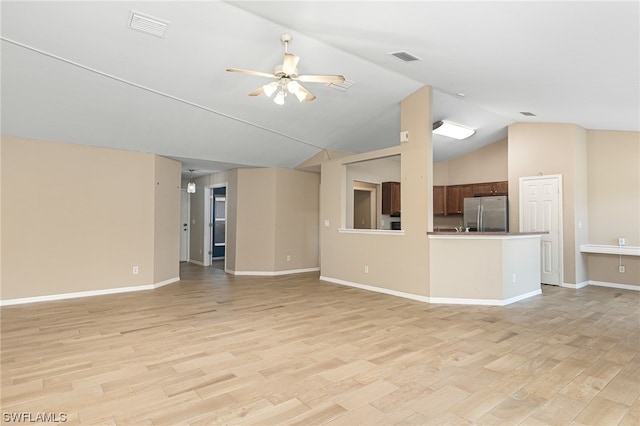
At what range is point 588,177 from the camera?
267 inches

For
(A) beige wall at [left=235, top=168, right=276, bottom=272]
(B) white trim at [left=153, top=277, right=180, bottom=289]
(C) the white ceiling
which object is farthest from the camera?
(A) beige wall at [left=235, top=168, right=276, bottom=272]

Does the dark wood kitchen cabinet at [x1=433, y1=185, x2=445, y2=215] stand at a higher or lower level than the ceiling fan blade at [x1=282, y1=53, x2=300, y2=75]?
lower

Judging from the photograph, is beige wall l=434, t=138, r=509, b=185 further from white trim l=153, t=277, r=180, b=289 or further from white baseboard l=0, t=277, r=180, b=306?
white baseboard l=0, t=277, r=180, b=306

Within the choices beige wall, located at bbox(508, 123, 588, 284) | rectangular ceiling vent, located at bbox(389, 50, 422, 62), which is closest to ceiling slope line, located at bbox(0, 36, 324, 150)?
rectangular ceiling vent, located at bbox(389, 50, 422, 62)

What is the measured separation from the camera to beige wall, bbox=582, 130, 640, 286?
630cm

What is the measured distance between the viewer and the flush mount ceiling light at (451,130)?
6.86 m

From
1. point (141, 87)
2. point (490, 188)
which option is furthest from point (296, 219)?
point (490, 188)

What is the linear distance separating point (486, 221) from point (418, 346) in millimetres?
5142

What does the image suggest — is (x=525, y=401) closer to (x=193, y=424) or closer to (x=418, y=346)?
(x=418, y=346)

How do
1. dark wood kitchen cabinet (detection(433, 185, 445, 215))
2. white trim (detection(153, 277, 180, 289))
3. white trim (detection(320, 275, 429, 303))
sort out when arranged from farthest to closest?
1. dark wood kitchen cabinet (detection(433, 185, 445, 215))
2. white trim (detection(153, 277, 180, 289))
3. white trim (detection(320, 275, 429, 303))

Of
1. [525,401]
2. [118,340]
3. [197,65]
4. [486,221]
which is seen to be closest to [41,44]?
[197,65]

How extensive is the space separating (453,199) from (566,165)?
2899 mm

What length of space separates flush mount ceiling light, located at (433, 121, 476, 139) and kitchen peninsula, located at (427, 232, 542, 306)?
261 centimetres

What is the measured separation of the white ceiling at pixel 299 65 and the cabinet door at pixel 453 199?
2.84m
